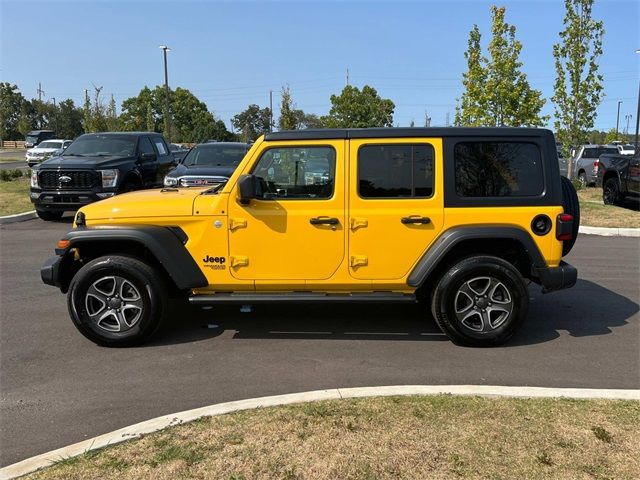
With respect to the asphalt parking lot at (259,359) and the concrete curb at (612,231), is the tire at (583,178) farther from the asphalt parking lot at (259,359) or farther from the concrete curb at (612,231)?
the asphalt parking lot at (259,359)

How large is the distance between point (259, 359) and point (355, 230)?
1341mm

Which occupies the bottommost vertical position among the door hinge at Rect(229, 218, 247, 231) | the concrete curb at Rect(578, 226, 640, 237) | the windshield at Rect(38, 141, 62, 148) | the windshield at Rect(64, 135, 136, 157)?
the concrete curb at Rect(578, 226, 640, 237)

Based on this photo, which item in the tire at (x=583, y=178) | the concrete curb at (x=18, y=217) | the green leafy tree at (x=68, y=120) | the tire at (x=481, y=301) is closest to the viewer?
the tire at (x=481, y=301)

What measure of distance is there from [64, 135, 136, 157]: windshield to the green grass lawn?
2212 mm

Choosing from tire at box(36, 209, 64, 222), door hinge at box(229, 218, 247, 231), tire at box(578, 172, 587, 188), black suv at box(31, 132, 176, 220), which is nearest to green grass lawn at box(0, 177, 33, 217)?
tire at box(36, 209, 64, 222)

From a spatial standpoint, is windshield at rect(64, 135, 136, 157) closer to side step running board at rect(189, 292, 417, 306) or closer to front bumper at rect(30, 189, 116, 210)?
front bumper at rect(30, 189, 116, 210)

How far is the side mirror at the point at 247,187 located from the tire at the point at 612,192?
41.0 ft

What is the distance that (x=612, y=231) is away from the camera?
1099 cm

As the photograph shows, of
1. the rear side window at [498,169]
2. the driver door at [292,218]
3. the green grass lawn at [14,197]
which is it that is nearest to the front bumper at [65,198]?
the green grass lawn at [14,197]

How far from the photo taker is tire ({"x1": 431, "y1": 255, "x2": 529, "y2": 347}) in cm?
471

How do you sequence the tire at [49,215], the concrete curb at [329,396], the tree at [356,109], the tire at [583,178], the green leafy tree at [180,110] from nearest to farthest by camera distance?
the concrete curb at [329,396] → the tire at [49,215] → the tire at [583,178] → the tree at [356,109] → the green leafy tree at [180,110]

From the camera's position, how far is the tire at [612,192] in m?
14.3

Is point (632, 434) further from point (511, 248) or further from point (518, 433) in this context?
point (511, 248)

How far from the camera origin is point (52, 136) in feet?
163
